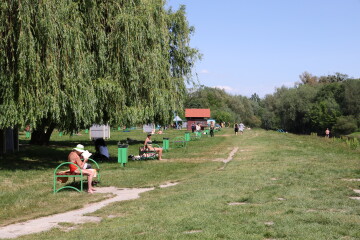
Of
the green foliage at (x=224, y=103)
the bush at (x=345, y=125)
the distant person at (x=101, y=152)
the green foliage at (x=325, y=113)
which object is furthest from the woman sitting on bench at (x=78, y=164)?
the green foliage at (x=224, y=103)

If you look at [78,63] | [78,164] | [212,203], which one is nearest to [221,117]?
[78,63]

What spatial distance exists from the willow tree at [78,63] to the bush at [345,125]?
65.6 metres

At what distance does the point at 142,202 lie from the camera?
998 centimetres

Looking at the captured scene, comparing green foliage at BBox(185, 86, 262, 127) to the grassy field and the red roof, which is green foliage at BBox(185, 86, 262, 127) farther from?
the grassy field

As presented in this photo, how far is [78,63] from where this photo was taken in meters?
17.1

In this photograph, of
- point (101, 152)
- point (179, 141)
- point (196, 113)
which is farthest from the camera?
point (196, 113)

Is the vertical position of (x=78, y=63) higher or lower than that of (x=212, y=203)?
higher

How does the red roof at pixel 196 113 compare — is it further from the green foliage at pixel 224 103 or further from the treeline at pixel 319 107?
the green foliage at pixel 224 103

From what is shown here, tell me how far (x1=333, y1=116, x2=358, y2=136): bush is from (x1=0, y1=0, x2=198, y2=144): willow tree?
65625 millimetres

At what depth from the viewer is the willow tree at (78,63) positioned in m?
15.9

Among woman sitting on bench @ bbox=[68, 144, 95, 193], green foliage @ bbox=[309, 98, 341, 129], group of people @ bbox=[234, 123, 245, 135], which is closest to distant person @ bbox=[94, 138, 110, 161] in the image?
woman sitting on bench @ bbox=[68, 144, 95, 193]

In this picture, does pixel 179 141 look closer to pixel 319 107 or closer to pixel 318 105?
pixel 319 107

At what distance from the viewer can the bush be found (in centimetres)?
8131

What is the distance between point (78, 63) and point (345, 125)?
72.4m
